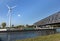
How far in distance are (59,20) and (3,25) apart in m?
42.8

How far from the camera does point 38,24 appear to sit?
4515 inches

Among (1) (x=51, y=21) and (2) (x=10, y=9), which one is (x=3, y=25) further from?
(2) (x=10, y=9)

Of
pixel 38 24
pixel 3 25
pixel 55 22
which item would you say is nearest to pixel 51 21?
pixel 55 22

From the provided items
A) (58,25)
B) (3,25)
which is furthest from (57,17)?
(3,25)

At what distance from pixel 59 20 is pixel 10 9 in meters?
38.1

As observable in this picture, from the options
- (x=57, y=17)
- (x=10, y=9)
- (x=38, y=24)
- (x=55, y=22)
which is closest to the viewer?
(x=10, y=9)

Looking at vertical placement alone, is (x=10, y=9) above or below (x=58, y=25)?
above

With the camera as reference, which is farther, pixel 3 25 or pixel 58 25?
pixel 3 25

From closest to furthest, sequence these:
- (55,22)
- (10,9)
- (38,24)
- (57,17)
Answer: (10,9)
(55,22)
(57,17)
(38,24)

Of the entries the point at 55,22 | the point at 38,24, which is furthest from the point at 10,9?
the point at 38,24

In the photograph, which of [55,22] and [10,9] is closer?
[10,9]

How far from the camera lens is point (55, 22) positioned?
97188 mm

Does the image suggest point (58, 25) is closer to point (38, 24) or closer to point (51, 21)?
point (51, 21)

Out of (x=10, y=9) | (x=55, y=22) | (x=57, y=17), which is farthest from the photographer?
(x=57, y=17)
